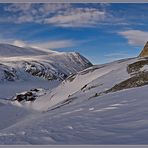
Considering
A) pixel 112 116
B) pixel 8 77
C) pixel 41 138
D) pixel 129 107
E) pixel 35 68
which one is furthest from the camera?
pixel 35 68

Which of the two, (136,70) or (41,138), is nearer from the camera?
(41,138)

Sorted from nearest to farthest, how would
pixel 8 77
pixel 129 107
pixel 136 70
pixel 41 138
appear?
1. pixel 41 138
2. pixel 129 107
3. pixel 136 70
4. pixel 8 77

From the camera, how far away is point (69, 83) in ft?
109

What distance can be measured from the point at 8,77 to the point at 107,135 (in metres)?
134

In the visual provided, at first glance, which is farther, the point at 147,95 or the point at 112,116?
the point at 147,95

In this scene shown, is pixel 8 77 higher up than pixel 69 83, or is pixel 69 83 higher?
pixel 8 77

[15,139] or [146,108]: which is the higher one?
[146,108]

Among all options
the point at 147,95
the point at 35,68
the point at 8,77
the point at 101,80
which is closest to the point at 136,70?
the point at 101,80

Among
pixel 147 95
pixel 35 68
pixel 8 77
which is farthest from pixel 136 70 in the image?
pixel 35 68

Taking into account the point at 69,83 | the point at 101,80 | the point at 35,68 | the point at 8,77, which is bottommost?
the point at 101,80

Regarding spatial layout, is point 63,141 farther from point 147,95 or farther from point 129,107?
point 147,95

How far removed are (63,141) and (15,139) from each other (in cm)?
134

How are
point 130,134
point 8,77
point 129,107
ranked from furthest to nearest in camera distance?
point 8,77, point 129,107, point 130,134

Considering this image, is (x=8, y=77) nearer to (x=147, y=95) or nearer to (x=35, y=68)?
(x=35, y=68)
